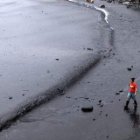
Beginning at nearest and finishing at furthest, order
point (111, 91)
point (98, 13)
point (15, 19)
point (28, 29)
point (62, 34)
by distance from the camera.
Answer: point (111, 91) < point (62, 34) < point (28, 29) < point (15, 19) < point (98, 13)

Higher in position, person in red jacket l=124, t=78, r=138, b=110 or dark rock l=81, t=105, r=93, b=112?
person in red jacket l=124, t=78, r=138, b=110

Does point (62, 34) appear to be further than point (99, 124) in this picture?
Yes

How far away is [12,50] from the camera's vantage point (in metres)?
49.0

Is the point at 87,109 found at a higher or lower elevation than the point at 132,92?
lower

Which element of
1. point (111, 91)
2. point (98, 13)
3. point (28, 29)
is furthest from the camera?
point (98, 13)

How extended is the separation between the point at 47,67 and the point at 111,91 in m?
8.92

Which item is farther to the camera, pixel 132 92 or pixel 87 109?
pixel 87 109

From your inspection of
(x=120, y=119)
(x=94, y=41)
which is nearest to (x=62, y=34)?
(x=94, y=41)

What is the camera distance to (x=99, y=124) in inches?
1169

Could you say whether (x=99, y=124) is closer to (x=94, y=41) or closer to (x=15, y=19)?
(x=94, y=41)

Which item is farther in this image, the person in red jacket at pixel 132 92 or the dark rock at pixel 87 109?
the dark rock at pixel 87 109

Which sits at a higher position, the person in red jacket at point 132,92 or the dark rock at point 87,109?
the person in red jacket at point 132,92

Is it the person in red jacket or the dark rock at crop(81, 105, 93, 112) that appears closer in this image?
the person in red jacket

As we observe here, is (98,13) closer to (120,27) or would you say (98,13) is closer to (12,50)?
(120,27)
